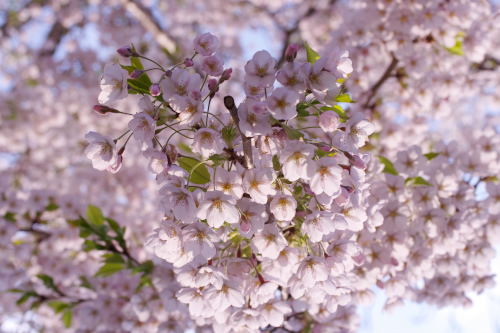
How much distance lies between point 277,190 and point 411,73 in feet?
6.84

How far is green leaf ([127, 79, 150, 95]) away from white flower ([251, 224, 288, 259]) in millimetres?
668

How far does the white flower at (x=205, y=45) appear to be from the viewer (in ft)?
4.26

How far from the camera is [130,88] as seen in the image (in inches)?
52.8

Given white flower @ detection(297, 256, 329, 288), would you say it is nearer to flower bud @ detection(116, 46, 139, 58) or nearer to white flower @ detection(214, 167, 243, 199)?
white flower @ detection(214, 167, 243, 199)

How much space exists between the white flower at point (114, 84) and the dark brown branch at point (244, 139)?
366mm

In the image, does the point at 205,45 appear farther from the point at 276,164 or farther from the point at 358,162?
the point at 358,162

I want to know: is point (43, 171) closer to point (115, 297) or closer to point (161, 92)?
point (115, 297)

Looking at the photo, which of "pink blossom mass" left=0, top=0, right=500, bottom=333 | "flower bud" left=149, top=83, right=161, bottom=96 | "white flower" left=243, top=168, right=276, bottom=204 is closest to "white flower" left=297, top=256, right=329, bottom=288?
"pink blossom mass" left=0, top=0, right=500, bottom=333

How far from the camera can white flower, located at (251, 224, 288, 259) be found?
4.43 ft

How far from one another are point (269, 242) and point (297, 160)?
1.15 feet

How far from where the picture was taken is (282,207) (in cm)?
130

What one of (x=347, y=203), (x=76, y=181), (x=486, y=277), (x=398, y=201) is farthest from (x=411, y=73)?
(x=76, y=181)

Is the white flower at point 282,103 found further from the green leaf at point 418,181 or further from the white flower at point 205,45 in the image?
the green leaf at point 418,181

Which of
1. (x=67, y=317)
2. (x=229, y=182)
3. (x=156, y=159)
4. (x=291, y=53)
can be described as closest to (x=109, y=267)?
(x=67, y=317)
